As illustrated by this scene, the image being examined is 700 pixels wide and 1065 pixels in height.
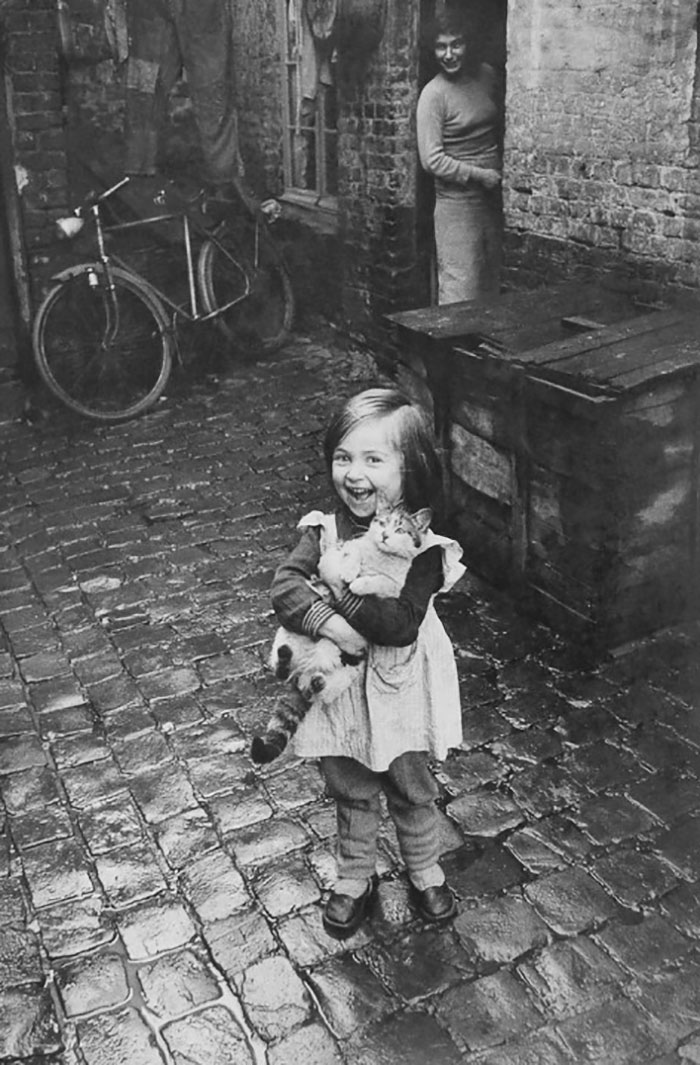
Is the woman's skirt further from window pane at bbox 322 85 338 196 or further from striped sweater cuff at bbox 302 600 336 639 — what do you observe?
striped sweater cuff at bbox 302 600 336 639

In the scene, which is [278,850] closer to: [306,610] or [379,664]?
[379,664]

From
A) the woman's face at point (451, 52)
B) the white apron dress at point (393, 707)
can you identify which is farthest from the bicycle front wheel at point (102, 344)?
the white apron dress at point (393, 707)

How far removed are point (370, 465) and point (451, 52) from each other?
18.4ft

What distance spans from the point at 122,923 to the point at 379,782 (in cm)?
96

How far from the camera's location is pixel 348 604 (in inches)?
119

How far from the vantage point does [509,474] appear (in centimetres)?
537

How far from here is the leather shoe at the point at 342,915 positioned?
348 centimetres

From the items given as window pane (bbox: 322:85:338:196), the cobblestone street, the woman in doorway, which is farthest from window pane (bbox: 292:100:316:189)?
the cobblestone street

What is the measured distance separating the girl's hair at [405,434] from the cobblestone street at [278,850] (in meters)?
1.41

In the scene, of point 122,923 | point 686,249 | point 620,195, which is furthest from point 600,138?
point 122,923

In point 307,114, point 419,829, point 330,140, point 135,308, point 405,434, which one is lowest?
point 419,829

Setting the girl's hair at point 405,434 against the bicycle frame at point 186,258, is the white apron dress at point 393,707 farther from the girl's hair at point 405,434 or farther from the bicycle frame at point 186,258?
the bicycle frame at point 186,258

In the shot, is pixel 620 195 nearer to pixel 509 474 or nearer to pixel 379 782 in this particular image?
pixel 509 474

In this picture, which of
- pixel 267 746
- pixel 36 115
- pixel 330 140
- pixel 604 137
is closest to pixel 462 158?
pixel 604 137
